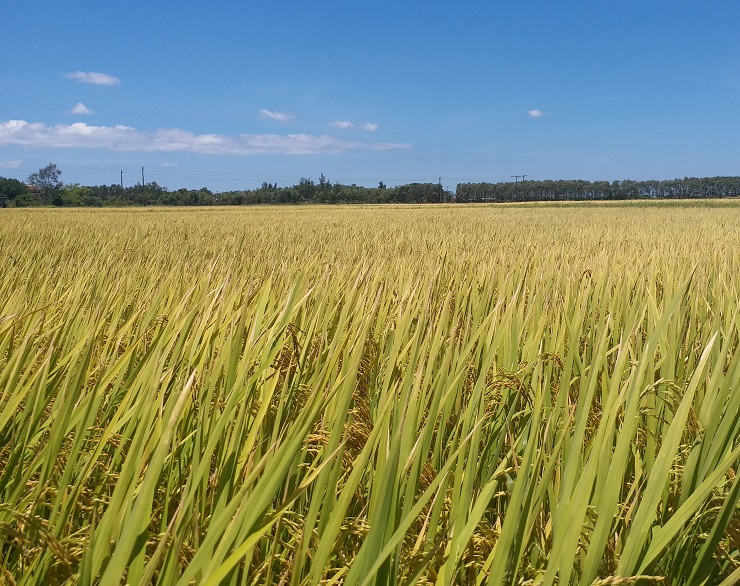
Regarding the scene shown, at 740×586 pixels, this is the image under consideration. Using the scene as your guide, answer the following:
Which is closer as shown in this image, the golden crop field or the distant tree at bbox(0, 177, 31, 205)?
the golden crop field

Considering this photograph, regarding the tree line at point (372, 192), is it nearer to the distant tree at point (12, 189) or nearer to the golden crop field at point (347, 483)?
the distant tree at point (12, 189)

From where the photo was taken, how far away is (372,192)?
255 feet

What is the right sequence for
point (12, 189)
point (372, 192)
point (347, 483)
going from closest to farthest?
point (347, 483) → point (12, 189) → point (372, 192)

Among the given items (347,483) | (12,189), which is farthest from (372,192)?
(347,483)

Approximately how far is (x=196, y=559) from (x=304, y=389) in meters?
0.69

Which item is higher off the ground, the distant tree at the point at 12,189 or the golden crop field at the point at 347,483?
the distant tree at the point at 12,189

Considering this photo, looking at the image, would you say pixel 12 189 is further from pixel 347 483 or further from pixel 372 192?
pixel 347 483

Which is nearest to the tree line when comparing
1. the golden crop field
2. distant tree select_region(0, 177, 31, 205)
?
distant tree select_region(0, 177, 31, 205)

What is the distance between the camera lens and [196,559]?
1.78 feet

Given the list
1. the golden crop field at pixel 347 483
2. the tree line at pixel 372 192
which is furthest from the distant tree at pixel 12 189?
the golden crop field at pixel 347 483

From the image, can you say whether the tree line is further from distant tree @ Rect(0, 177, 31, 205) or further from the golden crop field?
the golden crop field

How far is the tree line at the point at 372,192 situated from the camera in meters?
64.4

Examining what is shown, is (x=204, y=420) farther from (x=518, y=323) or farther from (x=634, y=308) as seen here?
(x=634, y=308)

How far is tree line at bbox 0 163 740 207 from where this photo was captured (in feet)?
211
